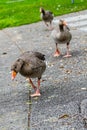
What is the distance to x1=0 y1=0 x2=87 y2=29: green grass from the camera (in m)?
18.0

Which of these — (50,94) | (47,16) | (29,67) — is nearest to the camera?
(29,67)

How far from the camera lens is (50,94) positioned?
309 inches

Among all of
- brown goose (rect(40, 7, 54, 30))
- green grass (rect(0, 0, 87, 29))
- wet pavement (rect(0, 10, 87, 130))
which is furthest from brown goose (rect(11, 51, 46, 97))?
green grass (rect(0, 0, 87, 29))

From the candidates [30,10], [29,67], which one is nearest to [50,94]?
[29,67]

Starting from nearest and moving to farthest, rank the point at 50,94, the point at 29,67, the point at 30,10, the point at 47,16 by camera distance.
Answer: the point at 29,67 → the point at 50,94 → the point at 47,16 → the point at 30,10

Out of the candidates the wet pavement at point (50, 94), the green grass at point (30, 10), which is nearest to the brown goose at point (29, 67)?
the wet pavement at point (50, 94)

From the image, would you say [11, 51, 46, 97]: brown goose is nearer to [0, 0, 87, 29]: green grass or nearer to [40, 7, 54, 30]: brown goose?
[40, 7, 54, 30]: brown goose

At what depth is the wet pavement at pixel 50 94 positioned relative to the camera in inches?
257

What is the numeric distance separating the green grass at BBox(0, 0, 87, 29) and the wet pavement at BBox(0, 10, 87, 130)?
494 centimetres

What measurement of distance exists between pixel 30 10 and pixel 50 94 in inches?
519

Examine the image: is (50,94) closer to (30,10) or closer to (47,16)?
(47,16)

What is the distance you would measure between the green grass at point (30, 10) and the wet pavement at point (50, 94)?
494 cm

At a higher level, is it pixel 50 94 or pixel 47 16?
pixel 50 94

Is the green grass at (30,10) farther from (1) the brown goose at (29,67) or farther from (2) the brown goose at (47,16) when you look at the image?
(1) the brown goose at (29,67)
